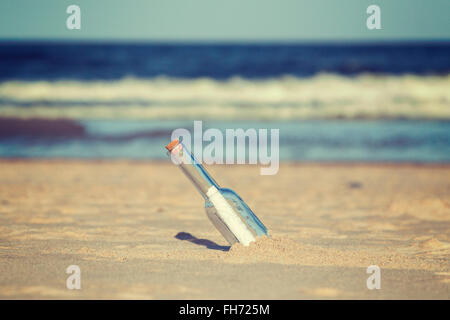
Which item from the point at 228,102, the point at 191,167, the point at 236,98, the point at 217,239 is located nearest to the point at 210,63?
the point at 236,98

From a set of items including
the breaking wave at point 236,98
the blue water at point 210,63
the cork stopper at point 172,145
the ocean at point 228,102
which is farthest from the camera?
the blue water at point 210,63

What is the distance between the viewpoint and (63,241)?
391cm

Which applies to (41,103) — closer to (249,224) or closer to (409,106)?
(409,106)

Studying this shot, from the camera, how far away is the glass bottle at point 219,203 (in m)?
3.18

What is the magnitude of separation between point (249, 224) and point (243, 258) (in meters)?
0.20

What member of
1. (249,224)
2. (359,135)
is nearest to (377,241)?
(249,224)

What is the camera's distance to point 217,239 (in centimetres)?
404

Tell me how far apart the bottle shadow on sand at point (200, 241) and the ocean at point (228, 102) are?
5558 mm

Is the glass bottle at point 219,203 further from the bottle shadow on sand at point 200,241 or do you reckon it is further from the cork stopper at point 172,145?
the bottle shadow on sand at point 200,241

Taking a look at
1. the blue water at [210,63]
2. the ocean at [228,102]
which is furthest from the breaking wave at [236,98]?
the blue water at [210,63]

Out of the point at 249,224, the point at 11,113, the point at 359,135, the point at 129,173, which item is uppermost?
the point at 11,113

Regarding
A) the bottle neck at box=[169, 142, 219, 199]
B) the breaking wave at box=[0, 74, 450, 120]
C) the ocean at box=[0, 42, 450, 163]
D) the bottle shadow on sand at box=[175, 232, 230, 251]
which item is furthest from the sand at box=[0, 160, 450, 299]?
the breaking wave at box=[0, 74, 450, 120]

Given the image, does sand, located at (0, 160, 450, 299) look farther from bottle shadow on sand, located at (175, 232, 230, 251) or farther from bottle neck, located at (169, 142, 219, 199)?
bottle neck, located at (169, 142, 219, 199)

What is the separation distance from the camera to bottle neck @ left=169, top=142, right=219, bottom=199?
3.17 m
